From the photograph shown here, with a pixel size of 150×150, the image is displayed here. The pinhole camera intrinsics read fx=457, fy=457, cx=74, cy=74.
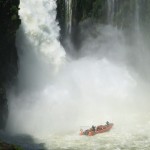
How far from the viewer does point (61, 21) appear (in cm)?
5619

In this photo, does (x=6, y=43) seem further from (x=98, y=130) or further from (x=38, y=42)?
(x=98, y=130)

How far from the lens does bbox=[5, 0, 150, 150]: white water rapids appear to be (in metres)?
42.8

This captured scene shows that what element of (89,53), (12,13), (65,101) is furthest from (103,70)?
(12,13)

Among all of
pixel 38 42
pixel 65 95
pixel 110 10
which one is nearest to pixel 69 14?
pixel 110 10

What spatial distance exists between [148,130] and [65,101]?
1054cm

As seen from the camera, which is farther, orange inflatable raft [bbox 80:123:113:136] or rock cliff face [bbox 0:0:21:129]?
rock cliff face [bbox 0:0:21:129]

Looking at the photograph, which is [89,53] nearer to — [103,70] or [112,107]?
[103,70]

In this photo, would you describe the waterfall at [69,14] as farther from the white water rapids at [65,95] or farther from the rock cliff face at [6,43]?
the rock cliff face at [6,43]

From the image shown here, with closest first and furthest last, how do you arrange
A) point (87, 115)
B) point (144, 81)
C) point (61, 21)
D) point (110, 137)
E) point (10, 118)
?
point (110, 137) → point (10, 118) → point (87, 115) → point (61, 21) → point (144, 81)

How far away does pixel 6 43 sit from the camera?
147ft

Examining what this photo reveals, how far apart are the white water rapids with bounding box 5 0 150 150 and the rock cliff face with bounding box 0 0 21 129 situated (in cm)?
199

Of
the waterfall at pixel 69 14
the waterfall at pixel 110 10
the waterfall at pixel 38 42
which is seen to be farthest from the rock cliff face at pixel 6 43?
the waterfall at pixel 110 10

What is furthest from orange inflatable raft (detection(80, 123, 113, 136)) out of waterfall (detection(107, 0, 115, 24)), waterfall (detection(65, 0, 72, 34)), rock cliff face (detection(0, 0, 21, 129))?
waterfall (detection(107, 0, 115, 24))

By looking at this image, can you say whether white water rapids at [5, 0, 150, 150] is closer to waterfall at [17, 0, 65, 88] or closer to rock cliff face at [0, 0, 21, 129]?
waterfall at [17, 0, 65, 88]
